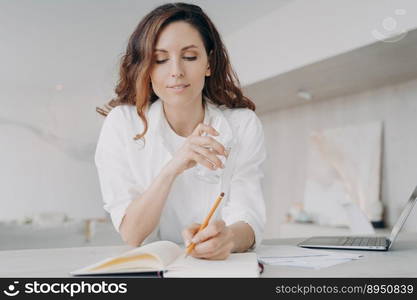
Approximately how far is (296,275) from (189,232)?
0.75ft

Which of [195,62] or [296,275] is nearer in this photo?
[296,275]

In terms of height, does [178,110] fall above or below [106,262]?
above

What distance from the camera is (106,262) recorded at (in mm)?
733

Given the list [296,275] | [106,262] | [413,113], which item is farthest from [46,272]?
[413,113]

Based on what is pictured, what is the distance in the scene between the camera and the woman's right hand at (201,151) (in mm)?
1021

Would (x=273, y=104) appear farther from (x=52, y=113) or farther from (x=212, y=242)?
(x=212, y=242)

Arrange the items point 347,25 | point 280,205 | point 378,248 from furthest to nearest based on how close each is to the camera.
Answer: point 280,205
point 347,25
point 378,248

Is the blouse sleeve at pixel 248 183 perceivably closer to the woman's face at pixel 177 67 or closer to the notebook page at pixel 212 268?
the woman's face at pixel 177 67

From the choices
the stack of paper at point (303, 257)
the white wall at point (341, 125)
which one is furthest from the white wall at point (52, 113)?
the stack of paper at point (303, 257)

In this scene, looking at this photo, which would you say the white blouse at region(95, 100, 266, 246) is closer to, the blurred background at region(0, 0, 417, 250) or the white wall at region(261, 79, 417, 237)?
the blurred background at region(0, 0, 417, 250)

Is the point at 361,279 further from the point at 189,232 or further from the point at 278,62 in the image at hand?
the point at 278,62

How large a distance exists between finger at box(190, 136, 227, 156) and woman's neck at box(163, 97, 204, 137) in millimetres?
395

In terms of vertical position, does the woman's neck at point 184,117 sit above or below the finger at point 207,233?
above

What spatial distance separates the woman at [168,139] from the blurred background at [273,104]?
1090 millimetres
